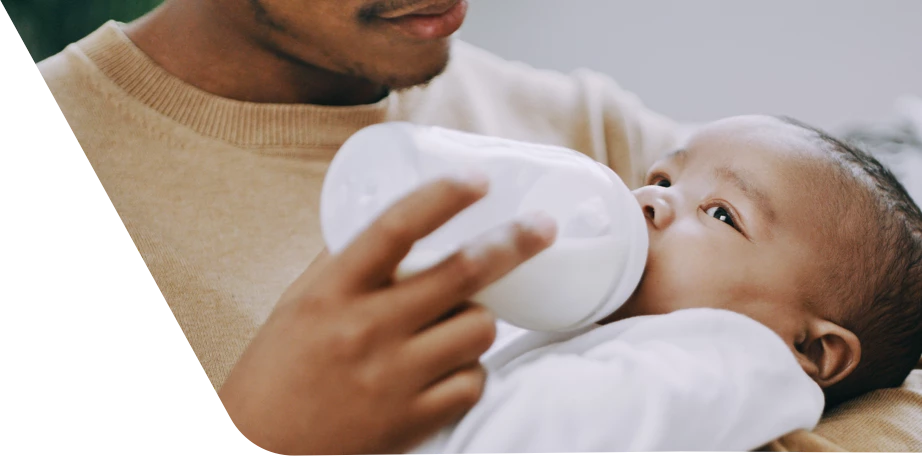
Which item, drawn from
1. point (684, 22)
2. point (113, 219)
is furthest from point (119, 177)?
point (684, 22)

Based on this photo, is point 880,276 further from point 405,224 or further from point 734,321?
point 405,224

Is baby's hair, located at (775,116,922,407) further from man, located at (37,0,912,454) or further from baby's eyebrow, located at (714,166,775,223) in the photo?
man, located at (37,0,912,454)

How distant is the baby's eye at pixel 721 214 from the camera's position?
0.54 meters

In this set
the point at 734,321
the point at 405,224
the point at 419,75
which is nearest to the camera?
the point at 405,224

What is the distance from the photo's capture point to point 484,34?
57cm

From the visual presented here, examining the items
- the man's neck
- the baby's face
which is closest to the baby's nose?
the baby's face

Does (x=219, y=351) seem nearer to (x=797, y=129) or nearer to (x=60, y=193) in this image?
(x=60, y=193)

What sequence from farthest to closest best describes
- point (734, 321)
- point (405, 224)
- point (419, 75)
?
point (419, 75) → point (734, 321) → point (405, 224)

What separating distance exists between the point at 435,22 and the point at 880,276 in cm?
40

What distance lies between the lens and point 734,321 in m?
0.48

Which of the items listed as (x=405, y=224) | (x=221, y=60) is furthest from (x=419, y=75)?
(x=405, y=224)

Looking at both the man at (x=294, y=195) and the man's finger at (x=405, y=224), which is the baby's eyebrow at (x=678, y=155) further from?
the man's finger at (x=405, y=224)

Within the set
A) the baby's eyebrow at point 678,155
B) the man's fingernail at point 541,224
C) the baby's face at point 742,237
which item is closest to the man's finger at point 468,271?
the man's fingernail at point 541,224

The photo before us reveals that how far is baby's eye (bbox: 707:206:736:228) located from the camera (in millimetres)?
544
